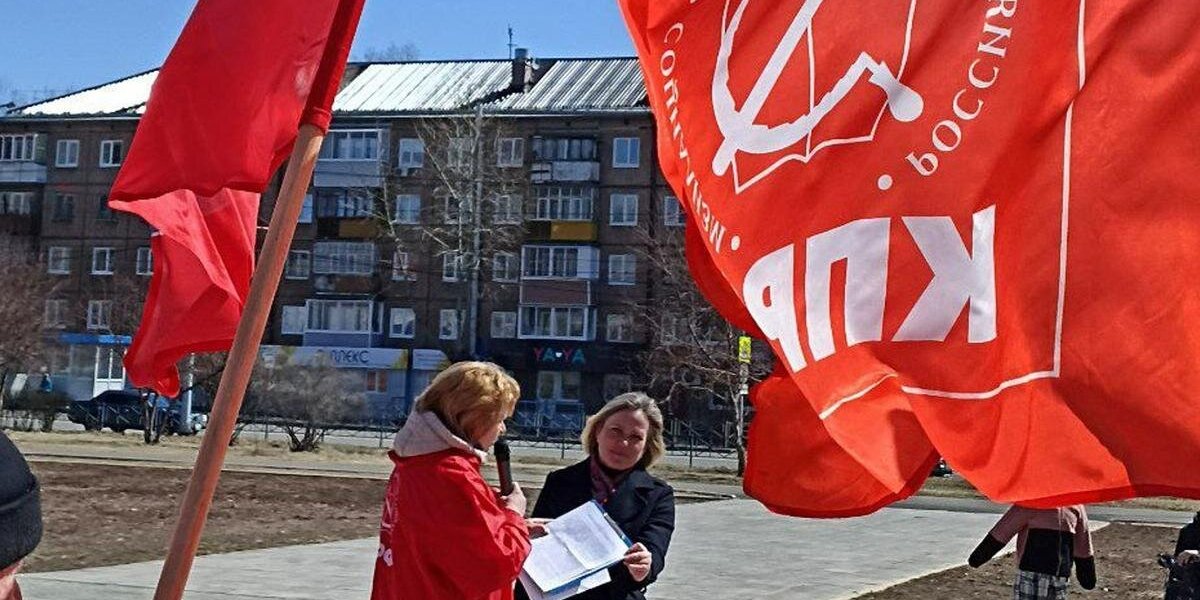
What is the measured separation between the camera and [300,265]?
246 ft

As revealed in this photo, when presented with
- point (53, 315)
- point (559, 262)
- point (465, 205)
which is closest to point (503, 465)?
point (53, 315)

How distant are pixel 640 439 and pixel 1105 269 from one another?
9.13 ft

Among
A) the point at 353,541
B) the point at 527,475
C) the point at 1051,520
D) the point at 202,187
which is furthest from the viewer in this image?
the point at 527,475

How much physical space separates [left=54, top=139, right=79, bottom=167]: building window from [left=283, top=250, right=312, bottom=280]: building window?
1121 centimetres

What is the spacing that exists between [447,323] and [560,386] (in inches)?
250

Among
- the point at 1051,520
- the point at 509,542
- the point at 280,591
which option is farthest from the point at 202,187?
the point at 280,591

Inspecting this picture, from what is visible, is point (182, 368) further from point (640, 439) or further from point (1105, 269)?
point (1105, 269)

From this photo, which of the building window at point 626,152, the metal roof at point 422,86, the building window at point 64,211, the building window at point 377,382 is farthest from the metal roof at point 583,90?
the building window at point 64,211

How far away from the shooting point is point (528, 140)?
70250 mm

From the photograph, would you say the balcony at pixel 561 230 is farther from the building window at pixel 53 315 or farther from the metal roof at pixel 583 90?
the building window at pixel 53 315

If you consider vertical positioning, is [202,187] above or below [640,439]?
above

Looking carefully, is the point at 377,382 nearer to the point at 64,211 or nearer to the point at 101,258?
the point at 101,258

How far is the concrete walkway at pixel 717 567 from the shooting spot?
13031 mm

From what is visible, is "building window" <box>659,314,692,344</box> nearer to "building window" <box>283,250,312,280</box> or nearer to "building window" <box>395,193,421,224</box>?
"building window" <box>395,193,421,224</box>
